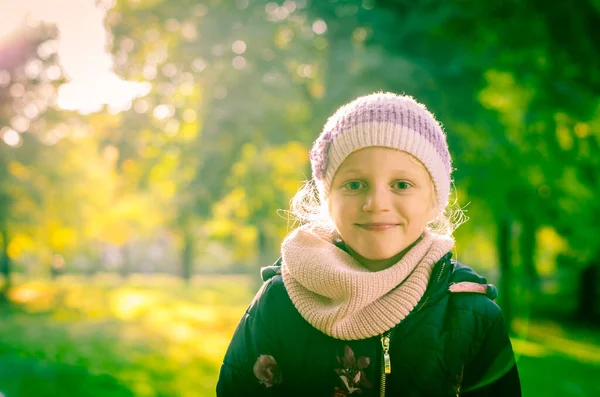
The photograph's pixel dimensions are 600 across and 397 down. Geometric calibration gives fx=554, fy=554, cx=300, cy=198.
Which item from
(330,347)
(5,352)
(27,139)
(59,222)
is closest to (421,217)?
(330,347)

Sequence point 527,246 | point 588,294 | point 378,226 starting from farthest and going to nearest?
point 588,294
point 527,246
point 378,226

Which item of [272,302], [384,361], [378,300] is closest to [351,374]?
[384,361]

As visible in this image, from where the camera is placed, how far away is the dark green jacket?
1842mm

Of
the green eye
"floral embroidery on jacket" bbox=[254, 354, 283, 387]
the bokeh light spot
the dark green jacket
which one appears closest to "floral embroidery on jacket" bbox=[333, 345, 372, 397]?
the dark green jacket

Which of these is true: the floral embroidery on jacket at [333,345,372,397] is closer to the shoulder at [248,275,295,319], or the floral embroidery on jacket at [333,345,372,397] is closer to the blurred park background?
the shoulder at [248,275,295,319]

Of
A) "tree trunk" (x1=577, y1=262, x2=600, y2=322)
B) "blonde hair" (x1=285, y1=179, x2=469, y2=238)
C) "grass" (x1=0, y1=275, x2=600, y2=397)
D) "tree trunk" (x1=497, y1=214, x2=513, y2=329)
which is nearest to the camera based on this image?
"blonde hair" (x1=285, y1=179, x2=469, y2=238)

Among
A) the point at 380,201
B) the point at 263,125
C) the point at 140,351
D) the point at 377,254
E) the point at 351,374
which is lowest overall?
the point at 351,374

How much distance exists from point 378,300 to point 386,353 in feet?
0.58

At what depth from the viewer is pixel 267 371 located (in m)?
1.91

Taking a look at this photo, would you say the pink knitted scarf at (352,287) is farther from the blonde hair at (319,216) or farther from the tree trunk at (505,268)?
the tree trunk at (505,268)

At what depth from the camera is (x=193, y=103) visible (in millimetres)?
9438

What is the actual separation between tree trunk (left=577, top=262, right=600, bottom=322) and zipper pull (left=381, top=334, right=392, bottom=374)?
61.4 ft

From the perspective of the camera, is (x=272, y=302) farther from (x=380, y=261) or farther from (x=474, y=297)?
(x=474, y=297)

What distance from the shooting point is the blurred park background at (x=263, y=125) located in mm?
6523
